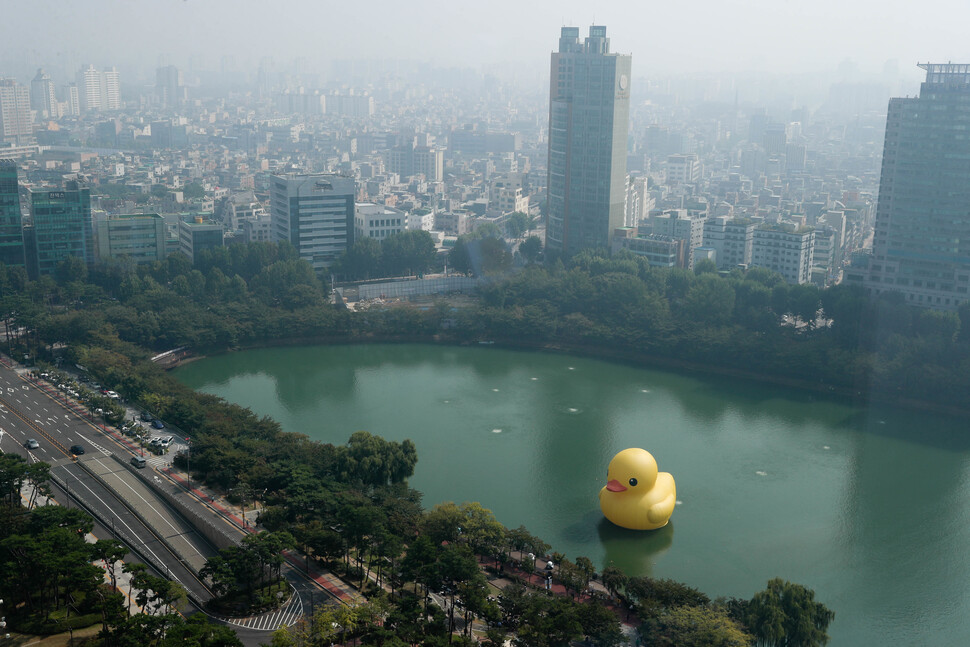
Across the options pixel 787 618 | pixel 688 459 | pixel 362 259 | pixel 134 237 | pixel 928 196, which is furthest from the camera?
pixel 362 259

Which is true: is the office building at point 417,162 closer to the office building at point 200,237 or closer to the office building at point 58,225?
the office building at point 200,237

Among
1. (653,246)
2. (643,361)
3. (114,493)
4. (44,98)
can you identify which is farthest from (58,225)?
(44,98)

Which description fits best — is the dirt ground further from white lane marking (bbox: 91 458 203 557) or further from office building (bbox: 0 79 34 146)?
office building (bbox: 0 79 34 146)

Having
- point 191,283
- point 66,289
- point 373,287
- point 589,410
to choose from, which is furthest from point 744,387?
point 66,289

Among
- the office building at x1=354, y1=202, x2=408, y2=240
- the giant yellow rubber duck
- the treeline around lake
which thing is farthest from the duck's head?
the office building at x1=354, y1=202, x2=408, y2=240

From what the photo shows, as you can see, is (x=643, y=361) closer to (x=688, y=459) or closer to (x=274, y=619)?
(x=688, y=459)

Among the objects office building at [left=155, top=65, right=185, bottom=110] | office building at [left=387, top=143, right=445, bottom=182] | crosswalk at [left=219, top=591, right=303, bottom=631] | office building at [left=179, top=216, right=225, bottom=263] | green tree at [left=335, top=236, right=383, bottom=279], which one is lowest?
crosswalk at [left=219, top=591, right=303, bottom=631]

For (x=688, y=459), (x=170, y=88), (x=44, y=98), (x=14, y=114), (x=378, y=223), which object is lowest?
(x=688, y=459)
